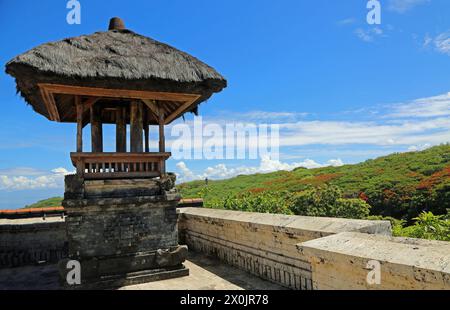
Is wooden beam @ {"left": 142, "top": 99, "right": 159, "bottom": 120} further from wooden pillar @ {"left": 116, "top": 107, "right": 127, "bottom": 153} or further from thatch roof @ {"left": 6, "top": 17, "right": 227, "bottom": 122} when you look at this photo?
wooden pillar @ {"left": 116, "top": 107, "right": 127, "bottom": 153}

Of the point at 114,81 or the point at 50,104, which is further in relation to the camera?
the point at 50,104

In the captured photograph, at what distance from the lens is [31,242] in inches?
354

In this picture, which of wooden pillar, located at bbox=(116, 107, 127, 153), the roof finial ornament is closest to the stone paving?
wooden pillar, located at bbox=(116, 107, 127, 153)

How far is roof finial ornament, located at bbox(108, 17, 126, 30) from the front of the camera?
8.23 m

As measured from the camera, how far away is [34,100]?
7672 millimetres

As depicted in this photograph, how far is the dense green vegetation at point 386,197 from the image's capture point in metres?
11.5

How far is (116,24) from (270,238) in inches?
A: 244

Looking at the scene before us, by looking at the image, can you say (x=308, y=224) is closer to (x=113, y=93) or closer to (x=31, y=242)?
(x=113, y=93)

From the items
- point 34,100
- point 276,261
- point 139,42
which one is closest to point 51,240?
point 34,100

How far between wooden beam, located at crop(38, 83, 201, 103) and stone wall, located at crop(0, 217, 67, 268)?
436 cm

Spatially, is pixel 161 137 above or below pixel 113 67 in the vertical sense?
below

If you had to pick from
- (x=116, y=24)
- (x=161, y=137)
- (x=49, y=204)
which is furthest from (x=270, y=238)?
(x=49, y=204)
